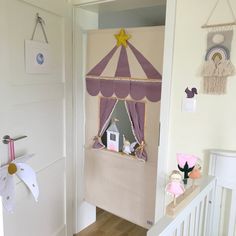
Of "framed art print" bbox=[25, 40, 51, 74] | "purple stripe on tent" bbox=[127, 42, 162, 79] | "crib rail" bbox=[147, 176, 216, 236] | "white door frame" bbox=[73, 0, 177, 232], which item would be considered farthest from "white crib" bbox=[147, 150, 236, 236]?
"framed art print" bbox=[25, 40, 51, 74]

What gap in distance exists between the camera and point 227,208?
1.46 m

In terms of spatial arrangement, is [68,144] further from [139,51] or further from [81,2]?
[81,2]

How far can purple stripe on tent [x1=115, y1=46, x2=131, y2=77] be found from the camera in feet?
6.24

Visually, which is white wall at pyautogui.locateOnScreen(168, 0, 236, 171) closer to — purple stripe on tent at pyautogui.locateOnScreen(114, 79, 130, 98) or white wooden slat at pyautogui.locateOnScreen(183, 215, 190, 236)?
purple stripe on tent at pyautogui.locateOnScreen(114, 79, 130, 98)

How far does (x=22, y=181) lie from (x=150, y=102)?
3.20ft

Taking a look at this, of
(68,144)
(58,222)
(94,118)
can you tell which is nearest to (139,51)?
(94,118)

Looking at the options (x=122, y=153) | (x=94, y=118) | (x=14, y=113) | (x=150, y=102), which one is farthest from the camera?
(x=94, y=118)

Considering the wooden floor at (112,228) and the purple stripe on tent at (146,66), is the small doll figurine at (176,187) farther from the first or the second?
the wooden floor at (112,228)

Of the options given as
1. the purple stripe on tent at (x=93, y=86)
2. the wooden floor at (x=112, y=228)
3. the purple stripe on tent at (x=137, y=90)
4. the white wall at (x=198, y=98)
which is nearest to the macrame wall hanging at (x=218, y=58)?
the white wall at (x=198, y=98)

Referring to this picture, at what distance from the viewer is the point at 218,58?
1421 millimetres

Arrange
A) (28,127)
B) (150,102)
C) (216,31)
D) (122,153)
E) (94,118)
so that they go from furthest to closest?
1. (94,118)
2. (122,153)
3. (150,102)
4. (28,127)
5. (216,31)

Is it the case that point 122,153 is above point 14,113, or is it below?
below

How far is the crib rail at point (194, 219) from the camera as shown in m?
0.90

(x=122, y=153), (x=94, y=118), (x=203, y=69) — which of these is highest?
(x=203, y=69)
